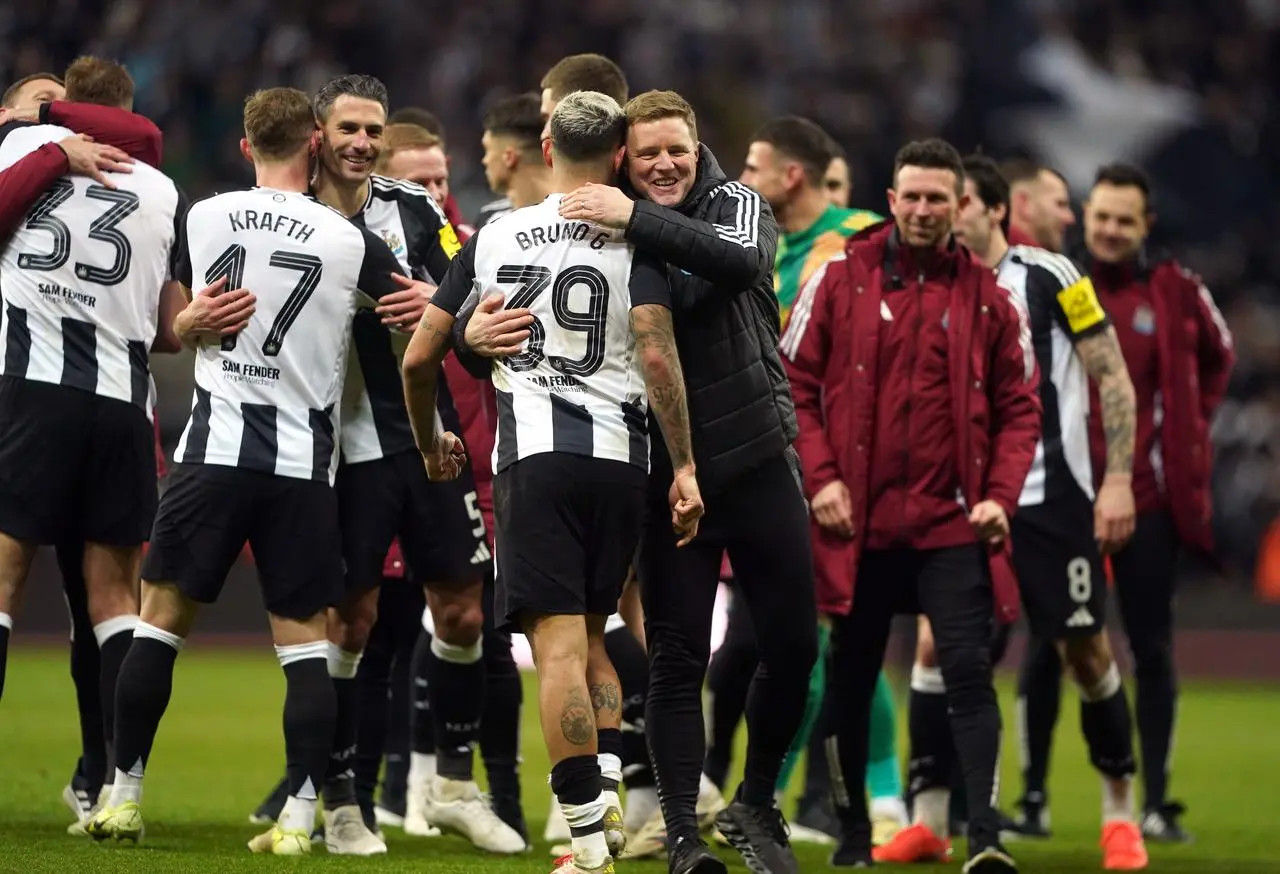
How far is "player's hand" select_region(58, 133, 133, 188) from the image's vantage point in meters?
6.22

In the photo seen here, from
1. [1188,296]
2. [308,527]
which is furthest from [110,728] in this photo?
[1188,296]

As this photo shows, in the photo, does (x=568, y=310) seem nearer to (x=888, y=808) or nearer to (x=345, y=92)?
(x=345, y=92)

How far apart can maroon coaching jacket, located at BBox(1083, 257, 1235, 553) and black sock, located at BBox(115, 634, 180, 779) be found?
13.2 feet

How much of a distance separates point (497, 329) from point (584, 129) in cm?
59

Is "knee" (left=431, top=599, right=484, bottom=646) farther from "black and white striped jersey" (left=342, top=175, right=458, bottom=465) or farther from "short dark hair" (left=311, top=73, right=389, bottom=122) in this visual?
"short dark hair" (left=311, top=73, right=389, bottom=122)

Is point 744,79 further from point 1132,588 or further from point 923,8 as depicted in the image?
point 1132,588

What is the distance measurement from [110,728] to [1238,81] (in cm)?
1687

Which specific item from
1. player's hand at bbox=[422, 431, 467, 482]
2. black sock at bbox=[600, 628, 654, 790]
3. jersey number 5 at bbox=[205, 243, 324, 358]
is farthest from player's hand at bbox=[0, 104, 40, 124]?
black sock at bbox=[600, 628, 654, 790]

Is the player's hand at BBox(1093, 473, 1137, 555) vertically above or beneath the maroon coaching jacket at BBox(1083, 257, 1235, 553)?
beneath

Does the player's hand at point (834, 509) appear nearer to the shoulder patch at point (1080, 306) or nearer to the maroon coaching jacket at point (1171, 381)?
the shoulder patch at point (1080, 306)

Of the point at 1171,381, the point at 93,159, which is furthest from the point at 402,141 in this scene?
the point at 1171,381

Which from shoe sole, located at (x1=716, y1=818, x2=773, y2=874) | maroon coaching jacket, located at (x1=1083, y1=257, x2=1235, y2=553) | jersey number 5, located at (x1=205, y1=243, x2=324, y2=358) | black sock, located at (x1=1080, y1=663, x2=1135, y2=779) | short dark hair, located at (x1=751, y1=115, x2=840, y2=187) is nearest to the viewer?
shoe sole, located at (x1=716, y1=818, x2=773, y2=874)

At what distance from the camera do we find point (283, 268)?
5.84 m

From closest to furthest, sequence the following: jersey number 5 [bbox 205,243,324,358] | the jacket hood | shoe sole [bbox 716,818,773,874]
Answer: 1. the jacket hood
2. shoe sole [bbox 716,818,773,874]
3. jersey number 5 [bbox 205,243,324,358]
